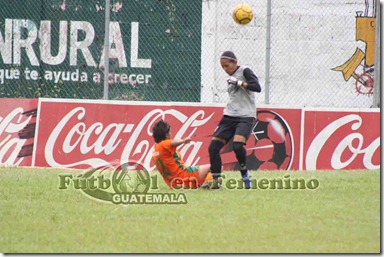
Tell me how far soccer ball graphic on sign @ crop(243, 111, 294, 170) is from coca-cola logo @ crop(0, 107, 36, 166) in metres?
3.45

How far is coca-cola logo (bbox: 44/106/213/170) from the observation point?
14.4m

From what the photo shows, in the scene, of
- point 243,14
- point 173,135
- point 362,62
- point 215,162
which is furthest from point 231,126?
point 362,62

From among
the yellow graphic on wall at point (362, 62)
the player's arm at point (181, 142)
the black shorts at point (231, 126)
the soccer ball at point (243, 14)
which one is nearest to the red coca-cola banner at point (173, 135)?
the soccer ball at point (243, 14)

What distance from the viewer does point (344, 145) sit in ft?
49.0

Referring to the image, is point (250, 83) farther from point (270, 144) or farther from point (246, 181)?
point (270, 144)

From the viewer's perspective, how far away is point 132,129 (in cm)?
1463

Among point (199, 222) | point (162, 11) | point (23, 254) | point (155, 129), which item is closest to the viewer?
point (23, 254)

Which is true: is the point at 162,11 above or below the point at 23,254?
above

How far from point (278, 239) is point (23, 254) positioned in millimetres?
2269

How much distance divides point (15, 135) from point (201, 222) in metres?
5.90

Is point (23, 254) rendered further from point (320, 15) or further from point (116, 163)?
point (320, 15)

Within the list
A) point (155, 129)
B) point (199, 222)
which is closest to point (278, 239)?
point (199, 222)

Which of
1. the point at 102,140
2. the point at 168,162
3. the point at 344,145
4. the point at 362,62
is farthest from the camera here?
the point at 362,62

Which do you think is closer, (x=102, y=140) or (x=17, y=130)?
(x=17, y=130)
